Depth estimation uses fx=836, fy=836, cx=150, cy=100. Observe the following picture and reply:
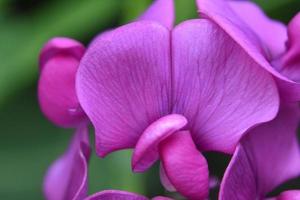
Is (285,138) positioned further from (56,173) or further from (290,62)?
(56,173)

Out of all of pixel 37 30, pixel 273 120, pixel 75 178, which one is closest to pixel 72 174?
pixel 75 178

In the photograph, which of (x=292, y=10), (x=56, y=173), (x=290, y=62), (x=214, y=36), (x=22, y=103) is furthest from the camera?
(x=22, y=103)

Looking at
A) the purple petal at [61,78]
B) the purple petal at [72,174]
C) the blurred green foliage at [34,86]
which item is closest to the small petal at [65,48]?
the purple petal at [61,78]

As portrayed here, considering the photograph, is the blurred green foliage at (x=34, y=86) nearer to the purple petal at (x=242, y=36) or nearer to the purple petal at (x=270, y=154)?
the purple petal at (x=270, y=154)

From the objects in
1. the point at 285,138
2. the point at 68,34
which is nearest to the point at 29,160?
the point at 68,34

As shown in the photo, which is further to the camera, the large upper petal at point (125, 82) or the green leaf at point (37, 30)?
the green leaf at point (37, 30)

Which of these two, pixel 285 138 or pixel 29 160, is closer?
pixel 285 138
